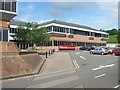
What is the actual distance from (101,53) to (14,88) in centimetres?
3965

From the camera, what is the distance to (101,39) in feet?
362

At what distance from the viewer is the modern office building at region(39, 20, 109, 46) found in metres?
81.6

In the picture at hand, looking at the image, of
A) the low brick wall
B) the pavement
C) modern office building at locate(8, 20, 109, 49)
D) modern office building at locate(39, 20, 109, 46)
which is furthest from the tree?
the low brick wall

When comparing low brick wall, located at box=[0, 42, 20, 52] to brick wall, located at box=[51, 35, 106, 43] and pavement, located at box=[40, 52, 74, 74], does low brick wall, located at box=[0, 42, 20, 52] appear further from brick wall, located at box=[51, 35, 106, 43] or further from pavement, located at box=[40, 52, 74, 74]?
brick wall, located at box=[51, 35, 106, 43]

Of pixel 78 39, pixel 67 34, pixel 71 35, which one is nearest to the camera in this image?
pixel 67 34

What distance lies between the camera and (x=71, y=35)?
89.6m

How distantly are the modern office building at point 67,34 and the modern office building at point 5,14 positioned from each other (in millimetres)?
→ 40465

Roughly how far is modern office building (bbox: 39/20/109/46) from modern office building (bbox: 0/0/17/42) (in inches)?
1840

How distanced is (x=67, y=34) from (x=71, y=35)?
2627 mm

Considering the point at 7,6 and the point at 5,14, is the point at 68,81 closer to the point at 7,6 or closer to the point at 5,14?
the point at 5,14

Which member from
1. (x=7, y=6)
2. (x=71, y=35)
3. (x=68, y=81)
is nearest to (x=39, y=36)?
(x=7, y=6)

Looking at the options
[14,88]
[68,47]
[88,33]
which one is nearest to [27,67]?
[14,88]

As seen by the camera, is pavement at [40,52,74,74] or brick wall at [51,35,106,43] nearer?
pavement at [40,52,74,74]

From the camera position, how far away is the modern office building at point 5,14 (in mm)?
30359
